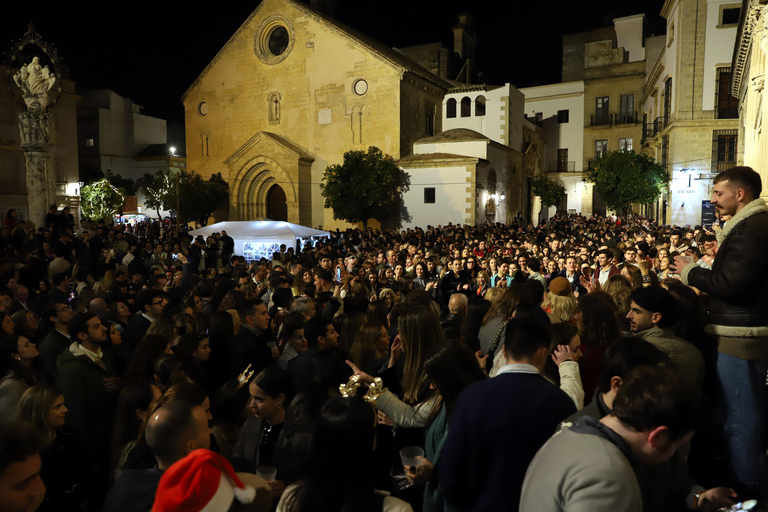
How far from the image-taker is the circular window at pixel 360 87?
94.4 feet

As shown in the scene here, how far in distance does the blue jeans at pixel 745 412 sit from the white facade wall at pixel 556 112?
46.1 meters

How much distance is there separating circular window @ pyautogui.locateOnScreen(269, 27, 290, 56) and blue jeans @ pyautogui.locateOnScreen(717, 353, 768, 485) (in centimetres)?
3100

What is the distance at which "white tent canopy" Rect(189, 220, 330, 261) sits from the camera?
16312 mm

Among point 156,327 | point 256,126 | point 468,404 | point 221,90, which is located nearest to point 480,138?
point 256,126

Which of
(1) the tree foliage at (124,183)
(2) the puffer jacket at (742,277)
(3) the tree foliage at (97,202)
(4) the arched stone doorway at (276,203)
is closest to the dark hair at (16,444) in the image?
(2) the puffer jacket at (742,277)

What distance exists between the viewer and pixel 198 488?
5.46 ft

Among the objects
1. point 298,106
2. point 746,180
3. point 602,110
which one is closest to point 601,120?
point 602,110

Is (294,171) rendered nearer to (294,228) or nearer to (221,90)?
(221,90)

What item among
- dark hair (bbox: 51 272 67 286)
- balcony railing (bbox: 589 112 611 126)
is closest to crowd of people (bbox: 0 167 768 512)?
dark hair (bbox: 51 272 67 286)

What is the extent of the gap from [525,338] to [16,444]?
87.5 inches

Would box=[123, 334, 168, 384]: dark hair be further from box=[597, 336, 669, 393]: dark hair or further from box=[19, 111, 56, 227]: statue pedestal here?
box=[19, 111, 56, 227]: statue pedestal

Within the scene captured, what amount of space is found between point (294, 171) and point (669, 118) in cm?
2067

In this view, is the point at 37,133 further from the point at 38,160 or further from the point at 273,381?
the point at 273,381

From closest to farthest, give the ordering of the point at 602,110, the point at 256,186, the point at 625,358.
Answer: the point at 625,358 → the point at 256,186 → the point at 602,110
